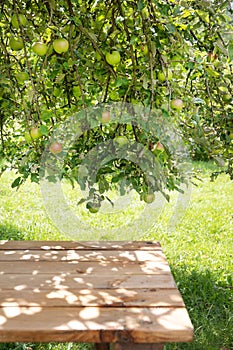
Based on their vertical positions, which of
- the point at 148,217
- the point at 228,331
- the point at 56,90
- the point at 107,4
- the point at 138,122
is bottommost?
the point at 228,331

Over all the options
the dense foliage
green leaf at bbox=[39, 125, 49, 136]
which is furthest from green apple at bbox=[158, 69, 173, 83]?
green leaf at bbox=[39, 125, 49, 136]

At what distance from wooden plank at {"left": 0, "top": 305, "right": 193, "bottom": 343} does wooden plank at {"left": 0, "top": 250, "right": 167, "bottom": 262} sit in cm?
53

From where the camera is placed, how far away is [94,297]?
163 centimetres

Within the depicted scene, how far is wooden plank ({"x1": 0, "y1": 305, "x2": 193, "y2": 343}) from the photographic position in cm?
139

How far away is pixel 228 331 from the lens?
2668 mm

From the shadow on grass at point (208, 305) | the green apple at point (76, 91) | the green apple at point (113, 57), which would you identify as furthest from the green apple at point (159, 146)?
the shadow on grass at point (208, 305)

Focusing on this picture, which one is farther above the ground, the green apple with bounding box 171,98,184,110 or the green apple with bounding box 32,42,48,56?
the green apple with bounding box 32,42,48,56

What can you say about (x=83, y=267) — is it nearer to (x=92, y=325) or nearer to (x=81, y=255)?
(x=81, y=255)

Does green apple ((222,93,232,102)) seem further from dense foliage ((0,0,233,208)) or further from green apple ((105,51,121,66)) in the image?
green apple ((105,51,121,66))

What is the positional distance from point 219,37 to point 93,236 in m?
2.07

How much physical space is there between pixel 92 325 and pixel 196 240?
8.77 ft

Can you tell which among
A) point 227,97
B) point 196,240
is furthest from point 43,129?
point 196,240

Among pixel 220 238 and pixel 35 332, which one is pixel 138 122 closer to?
pixel 35 332

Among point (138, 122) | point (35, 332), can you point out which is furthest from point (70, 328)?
point (138, 122)
